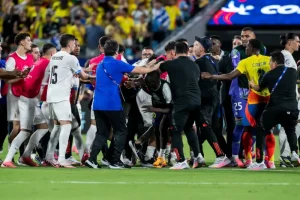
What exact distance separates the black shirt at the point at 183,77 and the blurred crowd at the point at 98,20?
11847 millimetres

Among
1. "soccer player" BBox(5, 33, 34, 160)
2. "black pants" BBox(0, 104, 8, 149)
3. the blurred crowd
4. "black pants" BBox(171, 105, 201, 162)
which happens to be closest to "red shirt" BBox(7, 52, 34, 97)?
"soccer player" BBox(5, 33, 34, 160)

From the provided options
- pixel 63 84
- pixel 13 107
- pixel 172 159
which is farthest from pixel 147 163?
pixel 13 107

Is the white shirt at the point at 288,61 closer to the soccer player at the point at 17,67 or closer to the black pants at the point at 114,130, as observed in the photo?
the black pants at the point at 114,130

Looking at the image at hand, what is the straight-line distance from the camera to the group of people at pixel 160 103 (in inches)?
634

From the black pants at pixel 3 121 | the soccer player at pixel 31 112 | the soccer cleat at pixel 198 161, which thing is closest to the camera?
the soccer cleat at pixel 198 161

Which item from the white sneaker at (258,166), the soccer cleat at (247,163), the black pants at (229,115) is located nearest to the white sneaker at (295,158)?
the white sneaker at (258,166)

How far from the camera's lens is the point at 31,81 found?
1689 cm

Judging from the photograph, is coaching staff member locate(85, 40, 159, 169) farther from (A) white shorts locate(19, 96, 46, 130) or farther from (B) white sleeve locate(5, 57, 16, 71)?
(B) white sleeve locate(5, 57, 16, 71)

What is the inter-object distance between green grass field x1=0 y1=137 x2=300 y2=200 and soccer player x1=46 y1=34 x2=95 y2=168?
74 centimetres

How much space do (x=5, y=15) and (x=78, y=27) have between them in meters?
2.73

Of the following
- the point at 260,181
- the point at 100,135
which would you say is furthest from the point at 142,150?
the point at 260,181

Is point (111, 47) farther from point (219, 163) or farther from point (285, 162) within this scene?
point (285, 162)

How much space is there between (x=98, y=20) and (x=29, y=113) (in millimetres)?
13122

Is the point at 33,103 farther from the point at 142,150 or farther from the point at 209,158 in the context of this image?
the point at 209,158
